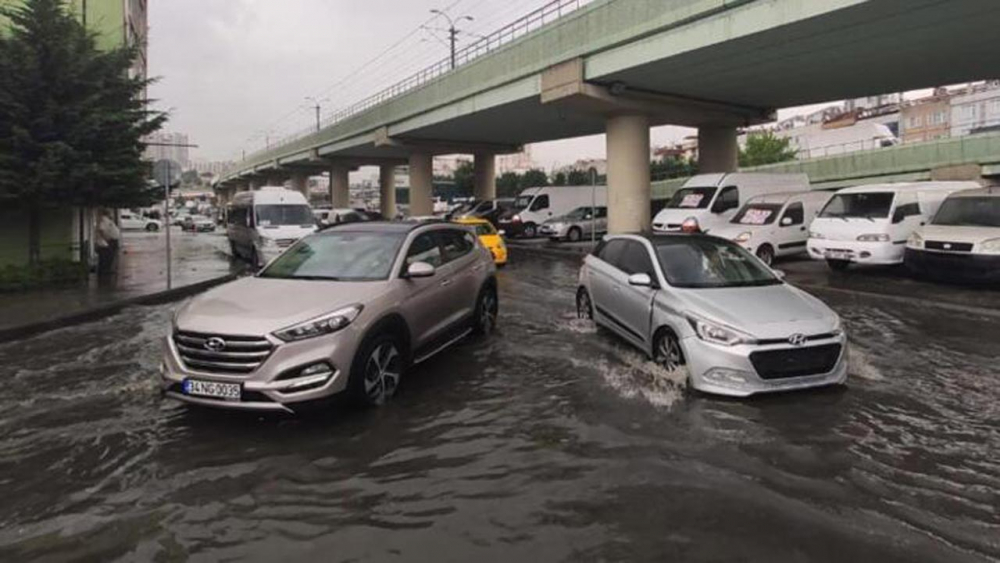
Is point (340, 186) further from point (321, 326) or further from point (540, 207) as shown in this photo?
point (321, 326)

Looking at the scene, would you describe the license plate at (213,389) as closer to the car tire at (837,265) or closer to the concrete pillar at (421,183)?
the car tire at (837,265)

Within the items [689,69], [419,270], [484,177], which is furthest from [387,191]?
[419,270]

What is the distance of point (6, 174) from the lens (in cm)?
1277

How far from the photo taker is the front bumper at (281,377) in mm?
5203

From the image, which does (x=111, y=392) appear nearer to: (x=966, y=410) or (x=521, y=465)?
(x=521, y=465)

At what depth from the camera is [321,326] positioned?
545 cm

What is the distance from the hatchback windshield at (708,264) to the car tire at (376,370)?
3.01 meters

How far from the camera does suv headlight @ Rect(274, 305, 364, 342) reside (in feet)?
17.4

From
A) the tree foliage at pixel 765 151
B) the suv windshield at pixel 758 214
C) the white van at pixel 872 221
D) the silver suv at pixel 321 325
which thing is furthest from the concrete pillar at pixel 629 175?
the tree foliage at pixel 765 151

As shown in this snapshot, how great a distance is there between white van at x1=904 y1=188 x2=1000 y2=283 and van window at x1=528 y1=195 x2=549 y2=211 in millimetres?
18027

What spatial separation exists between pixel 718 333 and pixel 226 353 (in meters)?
4.24

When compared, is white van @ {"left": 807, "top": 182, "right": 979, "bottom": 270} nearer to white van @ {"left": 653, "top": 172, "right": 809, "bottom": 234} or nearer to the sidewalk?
white van @ {"left": 653, "top": 172, "right": 809, "bottom": 234}

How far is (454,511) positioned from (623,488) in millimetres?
1150

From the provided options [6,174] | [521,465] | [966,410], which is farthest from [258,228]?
[966,410]
